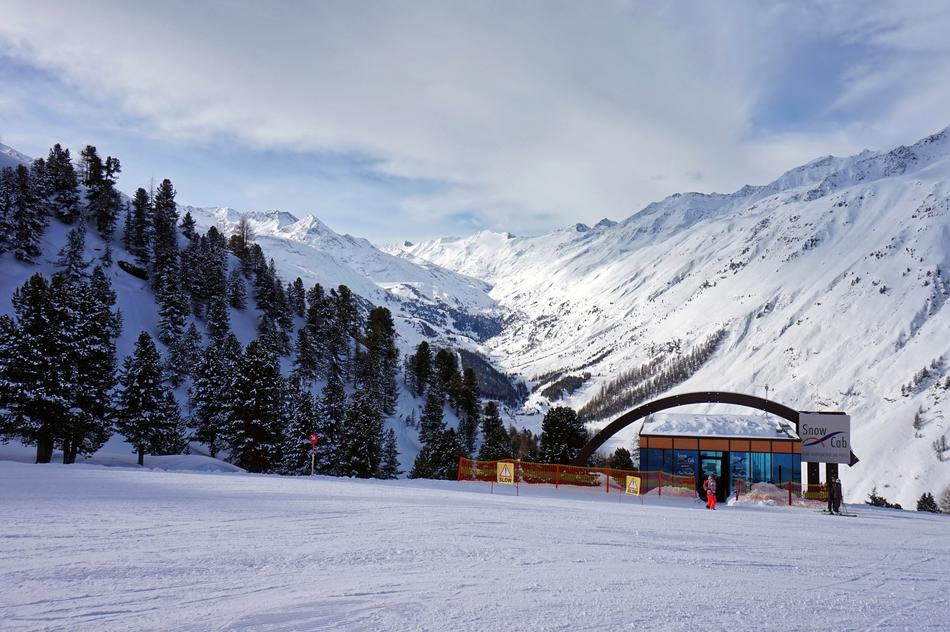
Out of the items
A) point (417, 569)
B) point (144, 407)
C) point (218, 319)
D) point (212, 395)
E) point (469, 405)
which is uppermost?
point (218, 319)

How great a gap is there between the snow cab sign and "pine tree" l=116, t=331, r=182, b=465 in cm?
4597

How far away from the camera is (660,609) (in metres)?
8.43

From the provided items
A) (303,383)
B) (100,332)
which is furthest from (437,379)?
(100,332)

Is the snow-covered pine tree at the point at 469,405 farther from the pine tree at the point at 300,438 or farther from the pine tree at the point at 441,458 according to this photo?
the pine tree at the point at 300,438

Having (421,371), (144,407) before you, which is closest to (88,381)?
(144,407)

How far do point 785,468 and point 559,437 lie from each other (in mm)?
23628

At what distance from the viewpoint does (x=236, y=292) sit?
102 m

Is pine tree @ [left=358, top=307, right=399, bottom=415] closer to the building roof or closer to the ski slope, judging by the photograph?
the building roof

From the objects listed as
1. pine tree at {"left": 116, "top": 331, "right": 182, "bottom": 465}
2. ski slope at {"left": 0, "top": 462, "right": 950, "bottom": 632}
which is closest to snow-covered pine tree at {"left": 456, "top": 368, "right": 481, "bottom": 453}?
pine tree at {"left": 116, "top": 331, "right": 182, "bottom": 465}


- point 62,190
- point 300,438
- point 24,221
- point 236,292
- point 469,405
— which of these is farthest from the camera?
point 469,405

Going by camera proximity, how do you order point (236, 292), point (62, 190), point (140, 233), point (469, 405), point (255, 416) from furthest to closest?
point (469, 405), point (236, 292), point (140, 233), point (62, 190), point (255, 416)

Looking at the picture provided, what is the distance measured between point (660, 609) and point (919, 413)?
654 ft

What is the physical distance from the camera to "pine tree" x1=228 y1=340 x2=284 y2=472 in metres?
46.3

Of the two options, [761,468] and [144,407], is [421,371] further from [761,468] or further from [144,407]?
[761,468]
